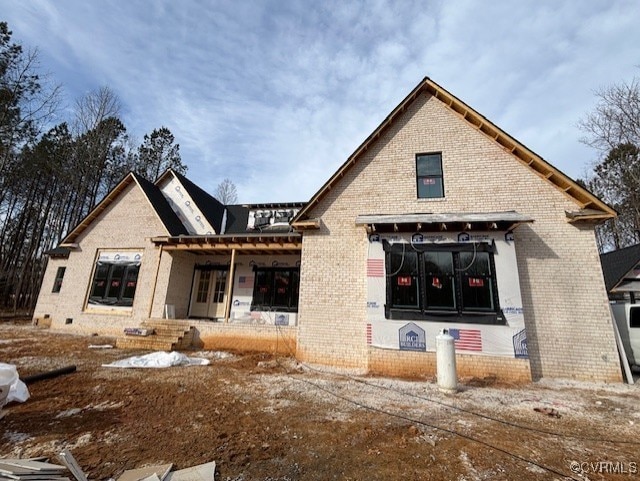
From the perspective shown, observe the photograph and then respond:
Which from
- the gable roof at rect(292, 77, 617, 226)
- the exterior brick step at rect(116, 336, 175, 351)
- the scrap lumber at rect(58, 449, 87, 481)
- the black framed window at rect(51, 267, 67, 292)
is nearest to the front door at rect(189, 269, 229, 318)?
the exterior brick step at rect(116, 336, 175, 351)

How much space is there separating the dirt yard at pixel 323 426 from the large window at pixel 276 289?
18.8 feet

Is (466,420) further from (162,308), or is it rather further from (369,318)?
(162,308)

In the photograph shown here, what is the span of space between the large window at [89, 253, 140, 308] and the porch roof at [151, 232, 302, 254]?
6.51ft

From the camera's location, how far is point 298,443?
3.58 m

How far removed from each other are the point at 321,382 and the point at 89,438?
13.9 feet

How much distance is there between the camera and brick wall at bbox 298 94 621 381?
277 inches

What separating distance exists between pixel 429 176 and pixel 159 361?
31.3 feet

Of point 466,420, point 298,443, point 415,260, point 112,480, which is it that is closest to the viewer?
point 112,480

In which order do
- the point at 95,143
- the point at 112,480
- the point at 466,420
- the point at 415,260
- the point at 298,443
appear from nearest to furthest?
1. the point at 112,480
2. the point at 298,443
3. the point at 466,420
4. the point at 415,260
5. the point at 95,143

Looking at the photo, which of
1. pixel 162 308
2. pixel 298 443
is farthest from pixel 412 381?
pixel 162 308

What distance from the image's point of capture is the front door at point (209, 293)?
1328cm

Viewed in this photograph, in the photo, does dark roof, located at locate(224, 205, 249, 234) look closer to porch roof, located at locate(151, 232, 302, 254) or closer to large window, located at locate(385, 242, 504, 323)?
porch roof, located at locate(151, 232, 302, 254)

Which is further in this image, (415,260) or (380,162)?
(380,162)

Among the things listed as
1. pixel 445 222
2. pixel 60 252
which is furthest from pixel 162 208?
pixel 445 222
